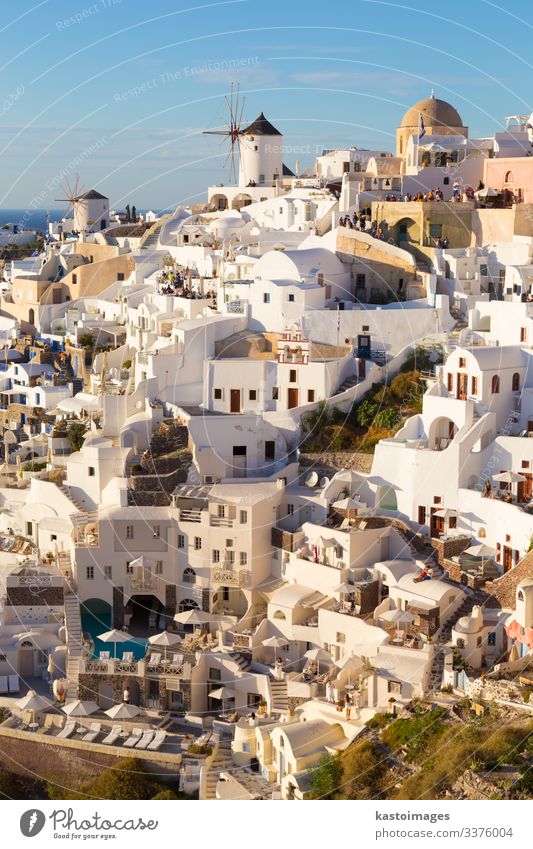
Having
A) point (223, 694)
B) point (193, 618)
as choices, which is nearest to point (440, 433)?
point (193, 618)

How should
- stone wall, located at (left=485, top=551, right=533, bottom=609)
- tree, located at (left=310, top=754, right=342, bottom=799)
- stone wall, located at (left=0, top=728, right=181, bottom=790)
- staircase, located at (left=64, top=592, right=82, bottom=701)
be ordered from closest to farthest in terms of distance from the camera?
tree, located at (left=310, top=754, right=342, bottom=799) → stone wall, located at (left=0, top=728, right=181, bottom=790) → stone wall, located at (left=485, top=551, right=533, bottom=609) → staircase, located at (left=64, top=592, right=82, bottom=701)

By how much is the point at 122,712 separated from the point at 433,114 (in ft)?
88.2

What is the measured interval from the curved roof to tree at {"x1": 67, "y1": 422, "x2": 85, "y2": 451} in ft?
64.4

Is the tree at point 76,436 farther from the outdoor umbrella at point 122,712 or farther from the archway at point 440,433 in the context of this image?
the outdoor umbrella at point 122,712

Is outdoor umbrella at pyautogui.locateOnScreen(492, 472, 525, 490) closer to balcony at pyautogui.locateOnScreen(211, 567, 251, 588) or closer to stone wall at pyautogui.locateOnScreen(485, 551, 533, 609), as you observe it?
stone wall at pyautogui.locateOnScreen(485, 551, 533, 609)

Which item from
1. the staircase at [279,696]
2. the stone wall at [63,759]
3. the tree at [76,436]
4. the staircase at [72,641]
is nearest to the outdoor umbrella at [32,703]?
the staircase at [72,641]

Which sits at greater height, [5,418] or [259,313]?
[259,313]

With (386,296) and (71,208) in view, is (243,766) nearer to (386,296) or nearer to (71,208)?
(386,296)

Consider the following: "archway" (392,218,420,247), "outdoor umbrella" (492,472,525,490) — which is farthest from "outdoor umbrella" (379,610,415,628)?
"archway" (392,218,420,247)

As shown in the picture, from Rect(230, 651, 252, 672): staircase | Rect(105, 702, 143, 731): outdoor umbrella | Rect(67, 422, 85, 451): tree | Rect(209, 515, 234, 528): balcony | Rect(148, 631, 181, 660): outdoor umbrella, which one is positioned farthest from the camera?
Rect(67, 422, 85, 451): tree

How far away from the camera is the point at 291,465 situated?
34.6 meters

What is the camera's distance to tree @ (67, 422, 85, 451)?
38344 mm

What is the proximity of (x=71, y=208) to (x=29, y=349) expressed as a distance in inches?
754

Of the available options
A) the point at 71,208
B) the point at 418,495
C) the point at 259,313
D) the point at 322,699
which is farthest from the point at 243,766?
the point at 71,208
